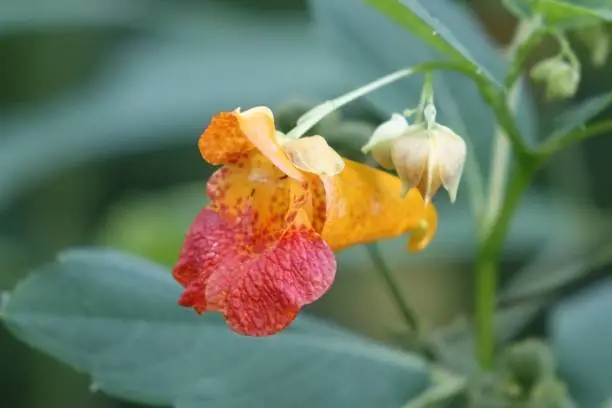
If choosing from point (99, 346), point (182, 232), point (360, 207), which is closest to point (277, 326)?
point (360, 207)

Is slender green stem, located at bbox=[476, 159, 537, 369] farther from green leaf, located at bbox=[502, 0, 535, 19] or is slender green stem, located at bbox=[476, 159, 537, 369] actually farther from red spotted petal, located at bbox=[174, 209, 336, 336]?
red spotted petal, located at bbox=[174, 209, 336, 336]

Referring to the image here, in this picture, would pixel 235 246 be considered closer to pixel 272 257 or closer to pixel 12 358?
pixel 272 257

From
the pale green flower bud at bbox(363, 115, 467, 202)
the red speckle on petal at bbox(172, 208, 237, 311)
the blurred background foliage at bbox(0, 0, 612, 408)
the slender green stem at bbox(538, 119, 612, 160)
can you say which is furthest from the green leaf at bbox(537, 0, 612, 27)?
the blurred background foliage at bbox(0, 0, 612, 408)

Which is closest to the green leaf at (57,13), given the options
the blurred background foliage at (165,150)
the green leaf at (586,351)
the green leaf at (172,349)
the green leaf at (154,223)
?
the blurred background foliage at (165,150)

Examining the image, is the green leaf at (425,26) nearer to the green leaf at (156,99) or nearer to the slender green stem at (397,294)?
the slender green stem at (397,294)

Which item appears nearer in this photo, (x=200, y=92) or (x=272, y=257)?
(x=272, y=257)

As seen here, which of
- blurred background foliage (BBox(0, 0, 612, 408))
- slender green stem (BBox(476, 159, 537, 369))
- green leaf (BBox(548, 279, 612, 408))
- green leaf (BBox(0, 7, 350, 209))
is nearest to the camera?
slender green stem (BBox(476, 159, 537, 369))

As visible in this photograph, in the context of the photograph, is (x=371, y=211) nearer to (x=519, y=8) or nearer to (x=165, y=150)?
(x=519, y=8)
